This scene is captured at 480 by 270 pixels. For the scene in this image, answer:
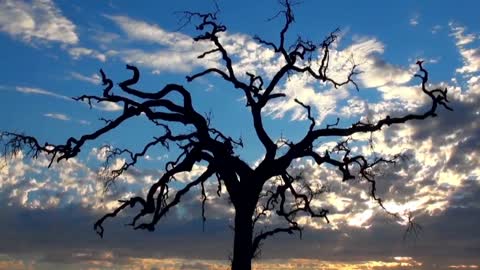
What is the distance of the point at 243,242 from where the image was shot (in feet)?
55.0

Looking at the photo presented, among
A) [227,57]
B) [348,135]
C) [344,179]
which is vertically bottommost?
[344,179]

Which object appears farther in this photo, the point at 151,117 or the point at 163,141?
the point at 163,141

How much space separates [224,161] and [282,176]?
2210mm

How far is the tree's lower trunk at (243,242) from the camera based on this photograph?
16672 mm

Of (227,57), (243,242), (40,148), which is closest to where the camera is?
(243,242)

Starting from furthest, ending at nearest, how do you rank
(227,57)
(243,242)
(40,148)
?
(227,57) < (40,148) < (243,242)

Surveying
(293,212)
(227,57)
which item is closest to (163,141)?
(227,57)

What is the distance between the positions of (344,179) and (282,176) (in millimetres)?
1924

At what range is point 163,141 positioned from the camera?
18891mm

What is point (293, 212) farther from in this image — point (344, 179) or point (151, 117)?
point (151, 117)

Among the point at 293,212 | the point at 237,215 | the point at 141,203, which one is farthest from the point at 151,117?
the point at 293,212

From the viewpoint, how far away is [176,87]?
17.4 meters

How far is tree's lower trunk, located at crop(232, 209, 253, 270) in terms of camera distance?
1667cm

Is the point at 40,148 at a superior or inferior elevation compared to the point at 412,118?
inferior
